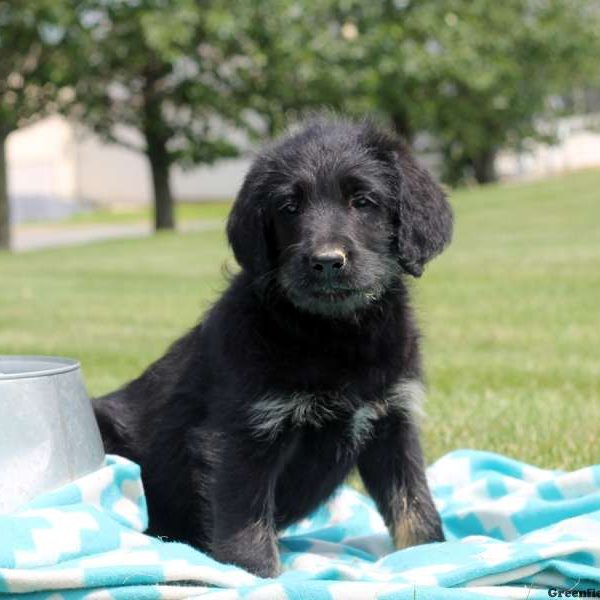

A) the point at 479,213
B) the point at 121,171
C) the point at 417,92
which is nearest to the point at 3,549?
the point at 479,213

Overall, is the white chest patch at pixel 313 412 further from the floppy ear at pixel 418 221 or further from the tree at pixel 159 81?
the tree at pixel 159 81

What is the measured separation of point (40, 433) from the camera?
3.57 meters

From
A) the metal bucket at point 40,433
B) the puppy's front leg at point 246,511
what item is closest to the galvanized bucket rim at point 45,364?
the metal bucket at point 40,433

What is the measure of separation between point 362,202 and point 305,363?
60 centimetres

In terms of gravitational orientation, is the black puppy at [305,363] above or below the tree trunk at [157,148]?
below

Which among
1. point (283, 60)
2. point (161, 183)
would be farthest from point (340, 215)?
point (161, 183)

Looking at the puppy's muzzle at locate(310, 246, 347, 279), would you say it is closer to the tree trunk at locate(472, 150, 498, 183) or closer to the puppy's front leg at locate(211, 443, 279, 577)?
the puppy's front leg at locate(211, 443, 279, 577)

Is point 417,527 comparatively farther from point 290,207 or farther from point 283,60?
point 283,60

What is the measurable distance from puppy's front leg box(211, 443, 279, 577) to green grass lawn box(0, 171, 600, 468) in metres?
0.87

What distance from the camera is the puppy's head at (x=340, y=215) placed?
12.3ft

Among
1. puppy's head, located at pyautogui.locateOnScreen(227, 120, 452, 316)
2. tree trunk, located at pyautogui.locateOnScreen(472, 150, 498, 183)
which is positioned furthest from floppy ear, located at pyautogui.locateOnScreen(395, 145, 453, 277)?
tree trunk, located at pyautogui.locateOnScreen(472, 150, 498, 183)

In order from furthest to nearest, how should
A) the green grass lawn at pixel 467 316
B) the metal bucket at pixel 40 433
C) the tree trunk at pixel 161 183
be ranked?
the tree trunk at pixel 161 183 → the green grass lawn at pixel 467 316 → the metal bucket at pixel 40 433

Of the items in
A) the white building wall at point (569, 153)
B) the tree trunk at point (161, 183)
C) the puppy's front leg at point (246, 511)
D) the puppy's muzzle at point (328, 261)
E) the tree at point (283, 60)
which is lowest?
the puppy's front leg at point (246, 511)

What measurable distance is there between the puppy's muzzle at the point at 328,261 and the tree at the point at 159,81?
1936 cm
